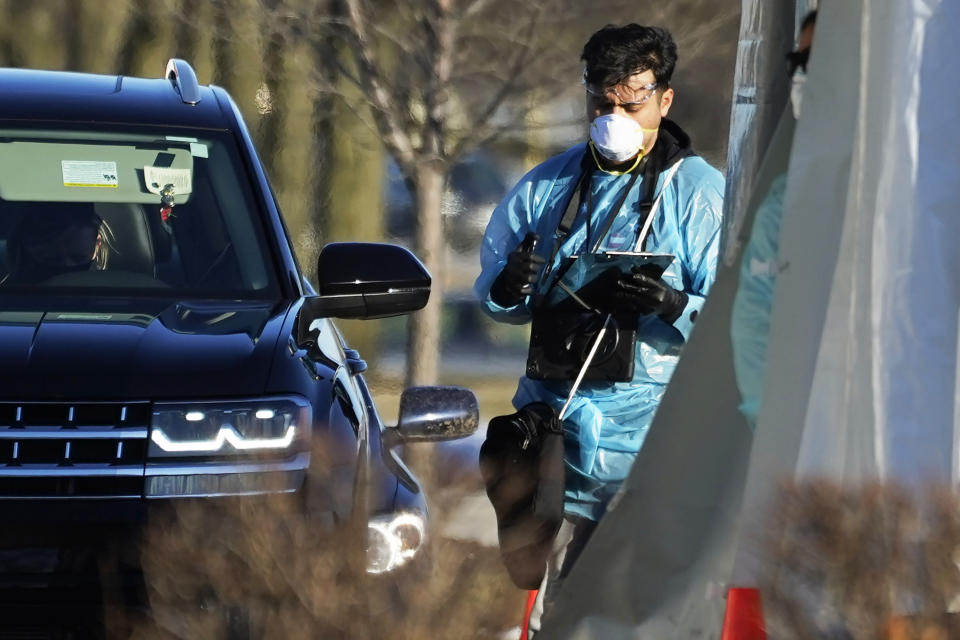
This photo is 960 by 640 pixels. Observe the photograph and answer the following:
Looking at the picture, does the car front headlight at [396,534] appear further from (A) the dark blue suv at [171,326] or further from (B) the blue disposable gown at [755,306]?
(B) the blue disposable gown at [755,306]

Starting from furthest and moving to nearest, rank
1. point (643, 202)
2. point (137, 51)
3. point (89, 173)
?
point (137, 51)
point (89, 173)
point (643, 202)

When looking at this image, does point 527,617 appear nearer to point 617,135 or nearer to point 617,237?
point 617,237

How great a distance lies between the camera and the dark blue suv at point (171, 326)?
3.19 m

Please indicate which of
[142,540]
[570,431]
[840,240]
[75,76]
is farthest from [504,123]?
[840,240]

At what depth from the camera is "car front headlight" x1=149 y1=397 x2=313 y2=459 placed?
3.25 m

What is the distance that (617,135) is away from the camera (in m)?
4.02

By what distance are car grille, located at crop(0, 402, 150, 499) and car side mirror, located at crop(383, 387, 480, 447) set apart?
821mm

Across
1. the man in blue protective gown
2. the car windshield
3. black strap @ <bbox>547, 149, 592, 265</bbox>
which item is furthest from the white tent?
the car windshield

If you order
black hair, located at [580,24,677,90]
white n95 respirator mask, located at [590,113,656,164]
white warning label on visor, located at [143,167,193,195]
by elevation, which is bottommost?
white warning label on visor, located at [143,167,193,195]

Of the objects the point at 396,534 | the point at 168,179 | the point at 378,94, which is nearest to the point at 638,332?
the point at 396,534

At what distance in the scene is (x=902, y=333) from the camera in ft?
7.66

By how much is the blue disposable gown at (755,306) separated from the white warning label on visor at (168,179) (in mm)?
2270

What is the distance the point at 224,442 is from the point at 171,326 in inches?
17.9

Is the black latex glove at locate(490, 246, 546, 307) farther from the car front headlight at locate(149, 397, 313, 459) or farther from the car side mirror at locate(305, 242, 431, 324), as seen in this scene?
the car front headlight at locate(149, 397, 313, 459)
